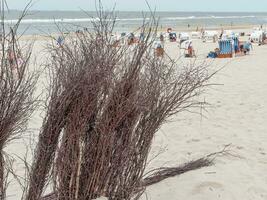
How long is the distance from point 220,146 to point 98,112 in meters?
3.11

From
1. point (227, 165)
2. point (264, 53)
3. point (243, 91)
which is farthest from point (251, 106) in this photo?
point (264, 53)

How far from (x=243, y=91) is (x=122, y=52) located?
7116 mm

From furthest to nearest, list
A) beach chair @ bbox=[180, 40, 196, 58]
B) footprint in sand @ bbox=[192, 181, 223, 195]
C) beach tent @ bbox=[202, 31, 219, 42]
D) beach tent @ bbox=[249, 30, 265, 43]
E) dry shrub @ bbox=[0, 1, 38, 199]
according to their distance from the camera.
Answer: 1. beach tent @ bbox=[202, 31, 219, 42]
2. beach tent @ bbox=[249, 30, 265, 43]
3. beach chair @ bbox=[180, 40, 196, 58]
4. footprint in sand @ bbox=[192, 181, 223, 195]
5. dry shrub @ bbox=[0, 1, 38, 199]

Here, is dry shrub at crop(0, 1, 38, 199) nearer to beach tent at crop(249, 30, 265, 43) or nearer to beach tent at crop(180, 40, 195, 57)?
beach tent at crop(180, 40, 195, 57)

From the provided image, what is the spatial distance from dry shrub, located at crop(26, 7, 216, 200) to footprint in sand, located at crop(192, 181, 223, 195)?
47.6 inches

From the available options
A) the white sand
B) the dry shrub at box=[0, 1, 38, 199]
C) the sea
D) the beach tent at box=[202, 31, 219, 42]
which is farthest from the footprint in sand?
A: the beach tent at box=[202, 31, 219, 42]

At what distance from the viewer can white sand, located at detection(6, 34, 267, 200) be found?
4.00 meters

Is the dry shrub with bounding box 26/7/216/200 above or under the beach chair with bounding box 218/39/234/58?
above

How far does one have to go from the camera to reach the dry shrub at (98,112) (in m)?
2.64

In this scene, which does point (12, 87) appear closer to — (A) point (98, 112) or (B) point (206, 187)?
(A) point (98, 112)

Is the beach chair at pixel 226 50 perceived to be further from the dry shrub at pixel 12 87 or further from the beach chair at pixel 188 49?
the dry shrub at pixel 12 87

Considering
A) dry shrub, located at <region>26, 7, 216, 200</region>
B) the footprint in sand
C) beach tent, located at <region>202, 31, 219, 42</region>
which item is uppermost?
dry shrub, located at <region>26, 7, 216, 200</region>

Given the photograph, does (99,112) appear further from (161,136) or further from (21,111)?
(161,136)

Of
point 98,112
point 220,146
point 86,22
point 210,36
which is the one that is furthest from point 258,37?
point 86,22
